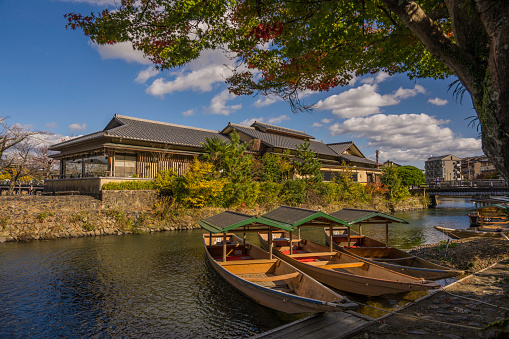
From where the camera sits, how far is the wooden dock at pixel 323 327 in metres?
5.83

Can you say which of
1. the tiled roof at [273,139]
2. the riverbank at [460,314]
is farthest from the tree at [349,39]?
the tiled roof at [273,139]

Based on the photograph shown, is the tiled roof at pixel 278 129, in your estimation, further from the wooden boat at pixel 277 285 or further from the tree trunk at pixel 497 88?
the tree trunk at pixel 497 88

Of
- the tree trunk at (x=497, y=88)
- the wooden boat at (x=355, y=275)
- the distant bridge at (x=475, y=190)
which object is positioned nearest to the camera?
the tree trunk at (x=497, y=88)

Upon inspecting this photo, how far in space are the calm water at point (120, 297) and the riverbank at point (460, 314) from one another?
1807 mm

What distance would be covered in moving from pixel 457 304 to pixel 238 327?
5170mm

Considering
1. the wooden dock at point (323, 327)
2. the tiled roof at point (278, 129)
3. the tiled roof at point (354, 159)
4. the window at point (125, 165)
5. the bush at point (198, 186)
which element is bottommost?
the wooden dock at point (323, 327)

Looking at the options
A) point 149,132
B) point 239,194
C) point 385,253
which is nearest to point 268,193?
point 239,194

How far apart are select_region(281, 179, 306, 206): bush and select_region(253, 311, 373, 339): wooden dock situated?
23.5 metres

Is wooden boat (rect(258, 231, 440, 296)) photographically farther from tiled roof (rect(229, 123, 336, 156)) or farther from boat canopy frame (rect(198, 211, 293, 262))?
tiled roof (rect(229, 123, 336, 156))

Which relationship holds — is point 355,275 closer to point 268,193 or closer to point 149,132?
point 268,193

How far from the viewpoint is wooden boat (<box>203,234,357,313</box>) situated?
6422 mm

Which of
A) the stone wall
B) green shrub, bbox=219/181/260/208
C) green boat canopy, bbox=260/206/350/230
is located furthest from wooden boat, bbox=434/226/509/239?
the stone wall

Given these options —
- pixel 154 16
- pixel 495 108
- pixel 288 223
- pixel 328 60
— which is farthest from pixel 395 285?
pixel 154 16

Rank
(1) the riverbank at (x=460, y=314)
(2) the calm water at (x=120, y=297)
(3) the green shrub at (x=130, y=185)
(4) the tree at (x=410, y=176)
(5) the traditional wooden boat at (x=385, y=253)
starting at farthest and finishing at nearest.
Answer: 1. (4) the tree at (x=410, y=176)
2. (3) the green shrub at (x=130, y=185)
3. (5) the traditional wooden boat at (x=385, y=253)
4. (2) the calm water at (x=120, y=297)
5. (1) the riverbank at (x=460, y=314)
